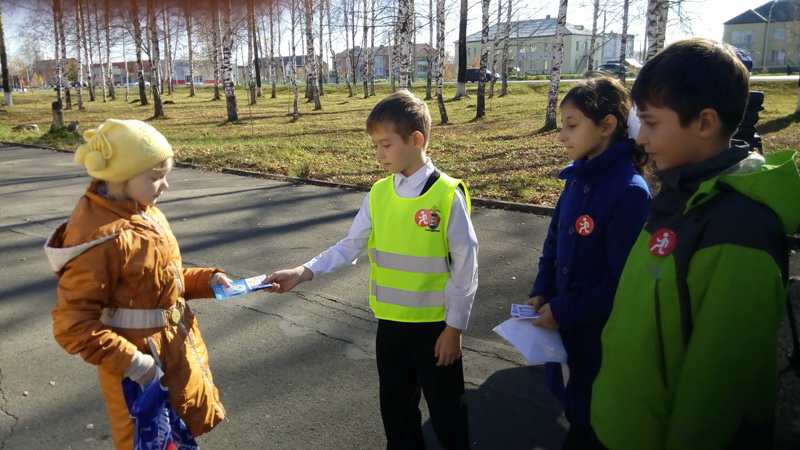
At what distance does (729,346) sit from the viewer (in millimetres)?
1312

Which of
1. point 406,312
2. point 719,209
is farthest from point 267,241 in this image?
point 719,209

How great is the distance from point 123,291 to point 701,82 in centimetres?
191

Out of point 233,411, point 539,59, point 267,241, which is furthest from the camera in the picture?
point 539,59

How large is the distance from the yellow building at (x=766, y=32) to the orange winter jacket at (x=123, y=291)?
77122 mm

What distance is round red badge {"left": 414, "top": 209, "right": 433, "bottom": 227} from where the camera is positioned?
7.63 feet

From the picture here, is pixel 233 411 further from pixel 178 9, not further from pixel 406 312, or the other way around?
pixel 178 9

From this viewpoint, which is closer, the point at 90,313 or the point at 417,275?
the point at 90,313

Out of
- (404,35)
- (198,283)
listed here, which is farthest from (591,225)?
(404,35)

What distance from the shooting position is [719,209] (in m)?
1.37

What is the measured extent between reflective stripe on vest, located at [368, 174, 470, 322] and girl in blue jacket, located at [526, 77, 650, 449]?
431mm

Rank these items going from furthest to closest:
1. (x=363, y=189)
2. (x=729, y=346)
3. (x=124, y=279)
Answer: (x=363, y=189)
(x=124, y=279)
(x=729, y=346)

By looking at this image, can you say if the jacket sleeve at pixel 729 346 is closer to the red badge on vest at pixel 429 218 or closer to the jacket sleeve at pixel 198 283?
the red badge on vest at pixel 429 218

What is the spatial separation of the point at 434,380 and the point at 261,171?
31.7 ft

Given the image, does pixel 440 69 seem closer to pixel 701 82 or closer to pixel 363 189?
pixel 363 189
